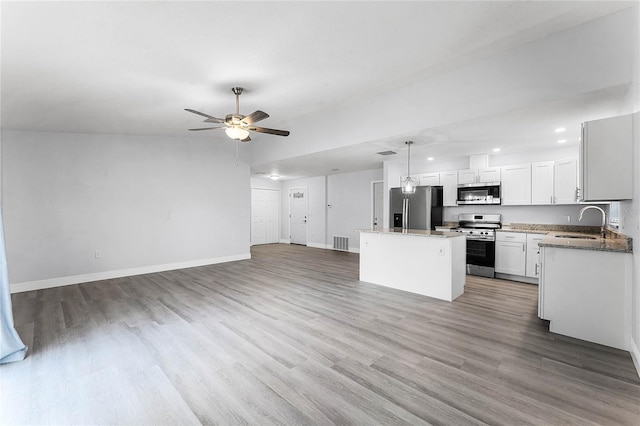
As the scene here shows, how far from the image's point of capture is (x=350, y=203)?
28.7 feet

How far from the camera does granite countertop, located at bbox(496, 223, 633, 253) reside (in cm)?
277

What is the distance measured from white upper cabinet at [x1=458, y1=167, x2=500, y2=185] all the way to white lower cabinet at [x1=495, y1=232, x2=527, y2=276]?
3.63 ft

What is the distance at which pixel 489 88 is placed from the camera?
3.21 m

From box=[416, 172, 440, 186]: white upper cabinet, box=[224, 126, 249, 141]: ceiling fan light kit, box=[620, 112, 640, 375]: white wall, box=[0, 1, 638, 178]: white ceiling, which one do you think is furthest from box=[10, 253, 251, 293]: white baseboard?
box=[620, 112, 640, 375]: white wall

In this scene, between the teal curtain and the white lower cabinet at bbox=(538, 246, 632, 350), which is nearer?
the teal curtain

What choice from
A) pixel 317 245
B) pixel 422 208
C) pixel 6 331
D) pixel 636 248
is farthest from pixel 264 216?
pixel 636 248

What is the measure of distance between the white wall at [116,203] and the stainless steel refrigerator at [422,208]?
4.00 meters

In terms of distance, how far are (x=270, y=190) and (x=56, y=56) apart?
818 cm

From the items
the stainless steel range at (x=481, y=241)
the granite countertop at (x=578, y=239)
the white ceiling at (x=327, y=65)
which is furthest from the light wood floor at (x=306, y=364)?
the white ceiling at (x=327, y=65)

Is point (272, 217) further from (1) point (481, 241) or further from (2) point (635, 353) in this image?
(2) point (635, 353)

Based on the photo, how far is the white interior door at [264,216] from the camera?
10273 millimetres

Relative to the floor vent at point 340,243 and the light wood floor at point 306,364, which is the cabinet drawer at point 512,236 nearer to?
the light wood floor at point 306,364

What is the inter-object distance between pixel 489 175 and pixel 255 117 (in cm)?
471

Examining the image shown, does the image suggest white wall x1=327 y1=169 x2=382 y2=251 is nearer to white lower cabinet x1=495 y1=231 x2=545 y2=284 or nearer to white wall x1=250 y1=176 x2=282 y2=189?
white wall x1=250 y1=176 x2=282 y2=189
